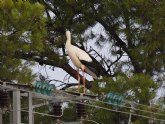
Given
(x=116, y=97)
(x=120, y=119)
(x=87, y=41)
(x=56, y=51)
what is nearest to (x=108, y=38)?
(x=87, y=41)

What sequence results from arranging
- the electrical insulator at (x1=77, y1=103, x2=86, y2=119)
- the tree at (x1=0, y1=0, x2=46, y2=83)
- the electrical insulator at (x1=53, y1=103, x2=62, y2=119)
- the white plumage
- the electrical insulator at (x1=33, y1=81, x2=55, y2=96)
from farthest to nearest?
the tree at (x1=0, y1=0, x2=46, y2=83)
the white plumage
the electrical insulator at (x1=77, y1=103, x2=86, y2=119)
the electrical insulator at (x1=53, y1=103, x2=62, y2=119)
the electrical insulator at (x1=33, y1=81, x2=55, y2=96)

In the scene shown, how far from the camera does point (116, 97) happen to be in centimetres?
413

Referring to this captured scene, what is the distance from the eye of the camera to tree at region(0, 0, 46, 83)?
4.68 m

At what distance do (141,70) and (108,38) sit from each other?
2.44ft

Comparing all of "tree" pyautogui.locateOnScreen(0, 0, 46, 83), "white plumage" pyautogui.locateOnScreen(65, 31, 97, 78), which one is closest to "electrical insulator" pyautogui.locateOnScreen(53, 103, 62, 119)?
"white plumage" pyautogui.locateOnScreen(65, 31, 97, 78)

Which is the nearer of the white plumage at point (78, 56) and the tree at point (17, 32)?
the white plumage at point (78, 56)

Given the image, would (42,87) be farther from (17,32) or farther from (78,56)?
(17,32)

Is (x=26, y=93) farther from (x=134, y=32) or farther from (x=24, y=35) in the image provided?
(x=134, y=32)

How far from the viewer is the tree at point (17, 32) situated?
4.68 m

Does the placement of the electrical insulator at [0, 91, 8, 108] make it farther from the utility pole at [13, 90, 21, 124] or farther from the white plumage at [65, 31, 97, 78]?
the white plumage at [65, 31, 97, 78]

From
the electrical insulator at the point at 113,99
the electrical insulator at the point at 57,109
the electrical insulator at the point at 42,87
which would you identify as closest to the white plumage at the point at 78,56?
the electrical insulator at the point at 113,99

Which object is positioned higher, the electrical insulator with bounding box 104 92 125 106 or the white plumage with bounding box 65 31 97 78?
the white plumage with bounding box 65 31 97 78

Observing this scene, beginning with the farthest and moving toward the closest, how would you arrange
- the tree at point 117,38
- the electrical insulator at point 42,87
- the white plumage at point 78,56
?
1. the tree at point 117,38
2. the white plumage at point 78,56
3. the electrical insulator at point 42,87

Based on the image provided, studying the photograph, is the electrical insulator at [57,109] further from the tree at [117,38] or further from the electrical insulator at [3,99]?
the tree at [117,38]
